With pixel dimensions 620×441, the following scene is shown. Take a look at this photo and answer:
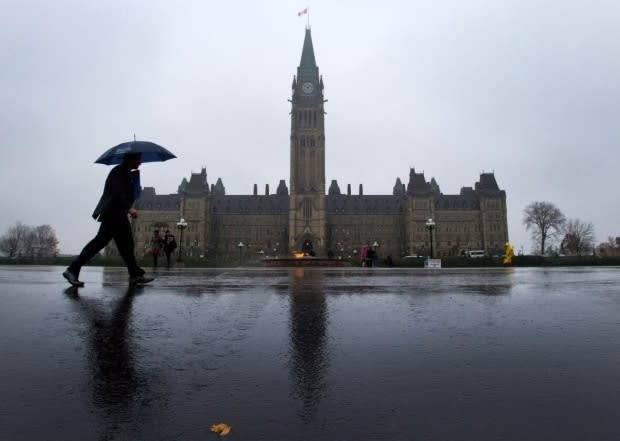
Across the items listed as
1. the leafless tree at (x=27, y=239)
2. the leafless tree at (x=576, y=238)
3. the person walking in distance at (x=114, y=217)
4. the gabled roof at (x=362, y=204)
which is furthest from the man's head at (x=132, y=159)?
the leafless tree at (x=27, y=239)

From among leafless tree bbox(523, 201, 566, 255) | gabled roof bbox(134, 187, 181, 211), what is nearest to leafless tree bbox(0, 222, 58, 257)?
gabled roof bbox(134, 187, 181, 211)

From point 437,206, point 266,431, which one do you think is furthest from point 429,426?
point 437,206

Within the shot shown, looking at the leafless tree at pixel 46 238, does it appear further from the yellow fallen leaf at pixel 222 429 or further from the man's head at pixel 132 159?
the yellow fallen leaf at pixel 222 429

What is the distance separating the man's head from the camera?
20.3 ft

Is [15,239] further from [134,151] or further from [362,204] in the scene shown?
[134,151]

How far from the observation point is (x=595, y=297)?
5.09m

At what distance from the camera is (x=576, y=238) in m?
69.8

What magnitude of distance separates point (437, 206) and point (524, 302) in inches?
4032

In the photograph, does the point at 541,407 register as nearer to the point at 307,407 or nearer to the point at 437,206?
the point at 307,407

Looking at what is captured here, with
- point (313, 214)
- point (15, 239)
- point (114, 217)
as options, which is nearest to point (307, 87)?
point (313, 214)

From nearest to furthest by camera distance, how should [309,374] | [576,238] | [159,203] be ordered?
[309,374]
[576,238]
[159,203]

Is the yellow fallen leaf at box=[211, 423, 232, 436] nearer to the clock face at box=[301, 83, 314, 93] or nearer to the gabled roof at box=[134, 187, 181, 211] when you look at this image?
the clock face at box=[301, 83, 314, 93]

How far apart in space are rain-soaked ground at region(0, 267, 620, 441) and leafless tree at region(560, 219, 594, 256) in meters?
75.6

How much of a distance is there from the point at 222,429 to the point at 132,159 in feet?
18.0
